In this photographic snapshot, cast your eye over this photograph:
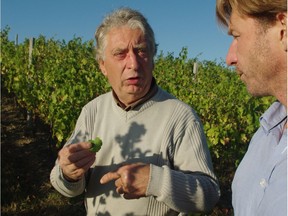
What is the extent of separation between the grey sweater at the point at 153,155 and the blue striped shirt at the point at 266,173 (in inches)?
12.6

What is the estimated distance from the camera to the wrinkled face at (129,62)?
218cm

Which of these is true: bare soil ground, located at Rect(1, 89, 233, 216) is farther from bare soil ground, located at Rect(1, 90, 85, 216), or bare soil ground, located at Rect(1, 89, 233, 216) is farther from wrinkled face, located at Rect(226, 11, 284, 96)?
wrinkled face, located at Rect(226, 11, 284, 96)

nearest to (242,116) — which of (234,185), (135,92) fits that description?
(135,92)

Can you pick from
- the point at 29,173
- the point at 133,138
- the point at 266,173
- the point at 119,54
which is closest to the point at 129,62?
the point at 119,54

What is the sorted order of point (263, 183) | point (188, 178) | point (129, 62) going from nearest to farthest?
point (263, 183)
point (188, 178)
point (129, 62)

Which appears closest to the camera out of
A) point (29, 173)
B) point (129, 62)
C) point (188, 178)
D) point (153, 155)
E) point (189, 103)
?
point (188, 178)

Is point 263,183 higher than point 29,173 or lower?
higher

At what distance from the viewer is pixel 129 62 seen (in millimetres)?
2188

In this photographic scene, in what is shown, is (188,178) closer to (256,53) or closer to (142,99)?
(142,99)

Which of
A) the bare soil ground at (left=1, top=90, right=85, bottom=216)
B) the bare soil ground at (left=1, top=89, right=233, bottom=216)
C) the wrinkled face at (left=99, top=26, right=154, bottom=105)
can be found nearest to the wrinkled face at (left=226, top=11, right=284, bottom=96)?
the wrinkled face at (left=99, top=26, right=154, bottom=105)

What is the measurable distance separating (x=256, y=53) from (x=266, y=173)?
0.41 m

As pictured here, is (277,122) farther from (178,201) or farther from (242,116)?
(242,116)

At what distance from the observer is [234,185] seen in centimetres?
164

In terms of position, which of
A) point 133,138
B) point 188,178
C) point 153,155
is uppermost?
point 133,138
